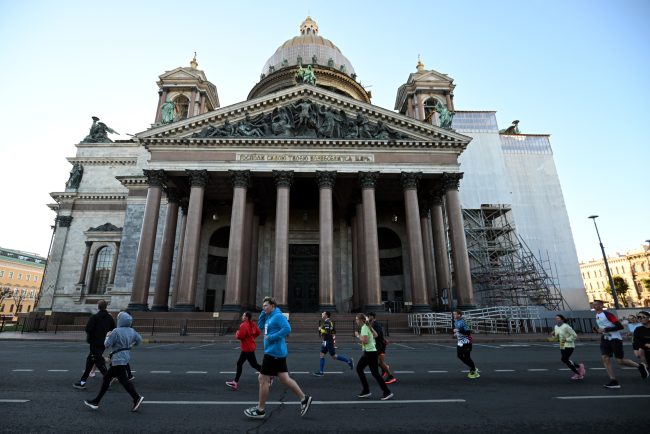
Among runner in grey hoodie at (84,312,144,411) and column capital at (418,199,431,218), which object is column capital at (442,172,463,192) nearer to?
column capital at (418,199,431,218)

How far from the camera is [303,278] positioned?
1273 inches

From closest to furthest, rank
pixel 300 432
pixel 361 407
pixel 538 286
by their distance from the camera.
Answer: pixel 300 432 → pixel 361 407 → pixel 538 286

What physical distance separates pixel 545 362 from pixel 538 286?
2287cm

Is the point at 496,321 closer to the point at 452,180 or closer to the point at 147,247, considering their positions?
the point at 452,180

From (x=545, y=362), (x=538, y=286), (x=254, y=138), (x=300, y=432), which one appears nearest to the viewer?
(x=300, y=432)

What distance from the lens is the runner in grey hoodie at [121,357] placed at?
5367mm

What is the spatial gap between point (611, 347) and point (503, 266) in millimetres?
25948

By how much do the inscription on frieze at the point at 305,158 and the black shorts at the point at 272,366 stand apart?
889 inches

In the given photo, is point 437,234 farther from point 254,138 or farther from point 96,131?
point 96,131

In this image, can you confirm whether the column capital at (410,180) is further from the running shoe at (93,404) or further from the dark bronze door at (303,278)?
the running shoe at (93,404)

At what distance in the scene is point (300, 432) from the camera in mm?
4535

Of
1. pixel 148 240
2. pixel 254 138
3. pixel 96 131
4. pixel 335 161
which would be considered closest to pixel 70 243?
pixel 96 131

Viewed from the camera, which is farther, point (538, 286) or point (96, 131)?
point (96, 131)

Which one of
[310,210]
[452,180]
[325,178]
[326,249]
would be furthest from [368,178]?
[310,210]
